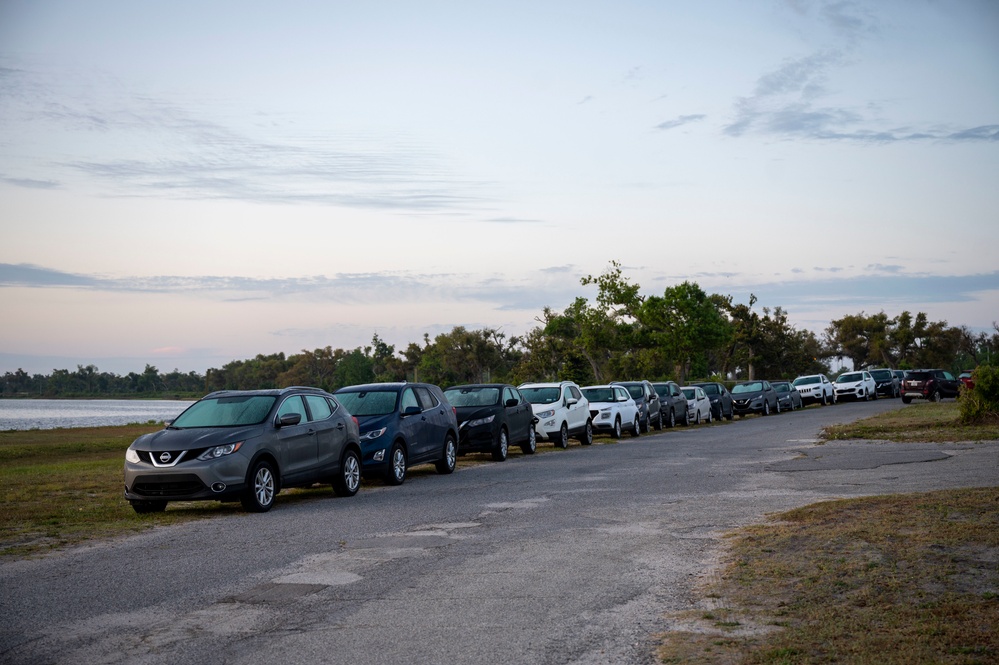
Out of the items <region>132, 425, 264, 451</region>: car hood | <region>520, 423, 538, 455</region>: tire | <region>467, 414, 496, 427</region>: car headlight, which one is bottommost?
<region>520, 423, 538, 455</region>: tire

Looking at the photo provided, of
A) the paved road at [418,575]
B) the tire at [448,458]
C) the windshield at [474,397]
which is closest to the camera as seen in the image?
the paved road at [418,575]

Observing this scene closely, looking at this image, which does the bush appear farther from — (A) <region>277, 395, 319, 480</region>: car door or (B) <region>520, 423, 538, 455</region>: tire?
(A) <region>277, 395, 319, 480</region>: car door

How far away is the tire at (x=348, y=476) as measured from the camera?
15500 millimetres

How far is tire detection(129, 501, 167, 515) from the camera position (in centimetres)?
1367

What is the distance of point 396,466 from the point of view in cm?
1723

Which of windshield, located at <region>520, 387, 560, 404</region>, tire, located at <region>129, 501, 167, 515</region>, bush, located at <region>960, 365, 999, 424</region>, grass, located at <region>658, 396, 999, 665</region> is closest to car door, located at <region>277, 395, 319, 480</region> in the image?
tire, located at <region>129, 501, 167, 515</region>

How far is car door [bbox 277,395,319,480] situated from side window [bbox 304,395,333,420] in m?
0.17

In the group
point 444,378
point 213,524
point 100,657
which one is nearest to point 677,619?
point 100,657

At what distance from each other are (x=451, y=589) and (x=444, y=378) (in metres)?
84.1

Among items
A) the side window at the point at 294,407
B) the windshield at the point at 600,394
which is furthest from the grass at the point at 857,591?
the windshield at the point at 600,394

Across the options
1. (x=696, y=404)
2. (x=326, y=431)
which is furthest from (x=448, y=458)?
(x=696, y=404)

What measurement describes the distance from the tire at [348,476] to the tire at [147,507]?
263 cm

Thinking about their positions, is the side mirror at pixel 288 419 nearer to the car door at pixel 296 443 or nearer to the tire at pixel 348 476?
the car door at pixel 296 443

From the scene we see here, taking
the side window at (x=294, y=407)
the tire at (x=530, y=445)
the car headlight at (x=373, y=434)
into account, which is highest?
the side window at (x=294, y=407)
